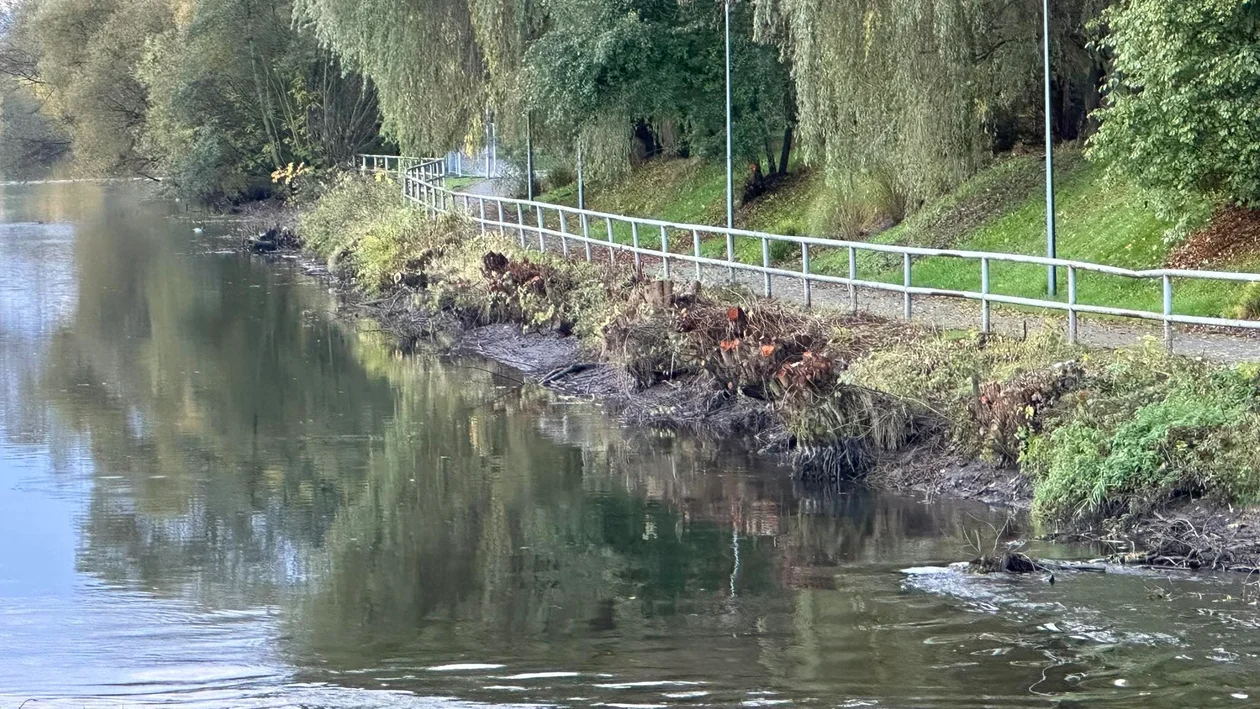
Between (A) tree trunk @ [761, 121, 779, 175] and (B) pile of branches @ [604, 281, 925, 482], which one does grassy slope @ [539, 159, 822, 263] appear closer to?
(A) tree trunk @ [761, 121, 779, 175]

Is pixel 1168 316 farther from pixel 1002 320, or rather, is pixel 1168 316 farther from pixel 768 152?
pixel 768 152

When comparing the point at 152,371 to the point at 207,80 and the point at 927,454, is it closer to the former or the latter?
the point at 927,454

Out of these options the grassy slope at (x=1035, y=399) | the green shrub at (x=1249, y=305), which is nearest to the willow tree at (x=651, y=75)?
the grassy slope at (x=1035, y=399)

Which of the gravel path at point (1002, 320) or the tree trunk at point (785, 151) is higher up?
the tree trunk at point (785, 151)

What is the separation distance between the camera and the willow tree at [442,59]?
127ft

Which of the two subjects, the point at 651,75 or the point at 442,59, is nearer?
the point at 651,75

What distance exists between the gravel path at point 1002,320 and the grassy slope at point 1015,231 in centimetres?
134

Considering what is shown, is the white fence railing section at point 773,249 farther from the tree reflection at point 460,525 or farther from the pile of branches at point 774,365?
the tree reflection at point 460,525

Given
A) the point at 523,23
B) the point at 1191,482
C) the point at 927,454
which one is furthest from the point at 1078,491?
the point at 523,23

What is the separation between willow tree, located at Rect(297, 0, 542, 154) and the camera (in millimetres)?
38562

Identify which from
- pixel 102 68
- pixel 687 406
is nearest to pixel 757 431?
pixel 687 406

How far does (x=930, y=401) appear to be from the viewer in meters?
16.9

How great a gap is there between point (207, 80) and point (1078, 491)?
172 ft

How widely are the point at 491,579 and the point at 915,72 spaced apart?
54.1ft
